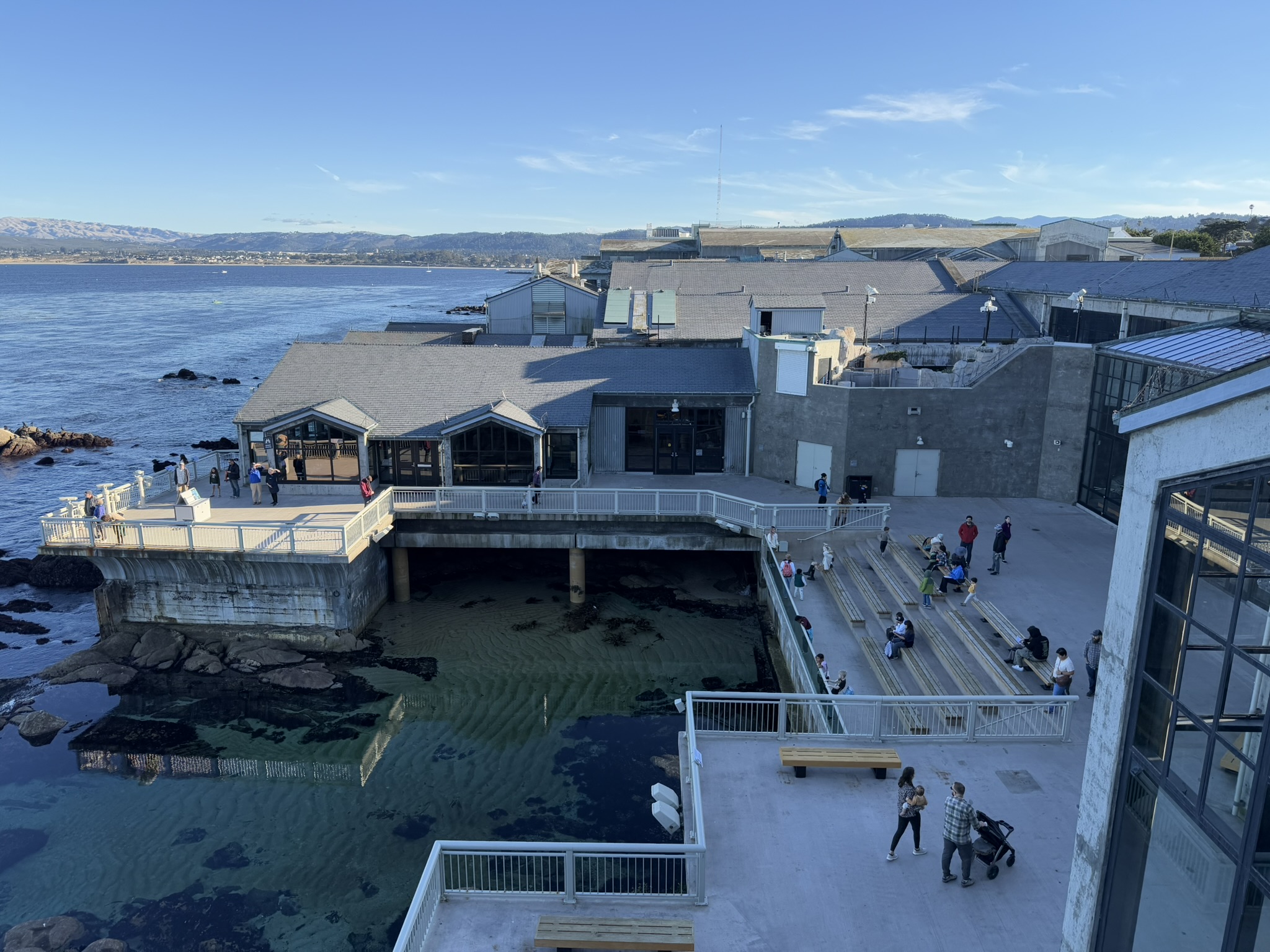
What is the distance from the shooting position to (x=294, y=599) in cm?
2441

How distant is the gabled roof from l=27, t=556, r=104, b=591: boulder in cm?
1421

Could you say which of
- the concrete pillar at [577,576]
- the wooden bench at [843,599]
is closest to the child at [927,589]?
the wooden bench at [843,599]

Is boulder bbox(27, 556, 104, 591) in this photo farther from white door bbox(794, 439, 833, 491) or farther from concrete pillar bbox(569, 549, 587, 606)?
white door bbox(794, 439, 833, 491)

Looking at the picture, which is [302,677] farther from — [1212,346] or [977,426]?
[977,426]

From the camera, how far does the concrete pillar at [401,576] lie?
27.5 metres

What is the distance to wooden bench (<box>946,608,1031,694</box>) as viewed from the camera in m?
16.1

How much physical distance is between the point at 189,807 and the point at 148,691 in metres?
6.19

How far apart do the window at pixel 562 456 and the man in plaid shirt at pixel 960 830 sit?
67.9 ft

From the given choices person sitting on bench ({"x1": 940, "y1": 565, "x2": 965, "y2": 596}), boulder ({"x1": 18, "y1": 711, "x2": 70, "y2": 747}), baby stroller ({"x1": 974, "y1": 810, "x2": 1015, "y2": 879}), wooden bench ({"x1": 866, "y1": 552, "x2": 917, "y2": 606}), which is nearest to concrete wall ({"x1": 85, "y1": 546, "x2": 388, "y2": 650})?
boulder ({"x1": 18, "y1": 711, "x2": 70, "y2": 747})

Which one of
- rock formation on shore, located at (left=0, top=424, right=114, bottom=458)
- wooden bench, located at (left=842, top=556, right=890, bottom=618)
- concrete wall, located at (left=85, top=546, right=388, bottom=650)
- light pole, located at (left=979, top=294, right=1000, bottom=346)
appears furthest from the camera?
rock formation on shore, located at (left=0, top=424, right=114, bottom=458)

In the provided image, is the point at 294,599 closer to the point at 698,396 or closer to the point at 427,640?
the point at 427,640

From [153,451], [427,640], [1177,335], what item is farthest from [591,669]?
[153,451]

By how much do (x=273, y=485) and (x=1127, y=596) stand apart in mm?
24389

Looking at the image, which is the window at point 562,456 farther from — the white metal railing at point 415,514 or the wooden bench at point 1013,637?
the wooden bench at point 1013,637
